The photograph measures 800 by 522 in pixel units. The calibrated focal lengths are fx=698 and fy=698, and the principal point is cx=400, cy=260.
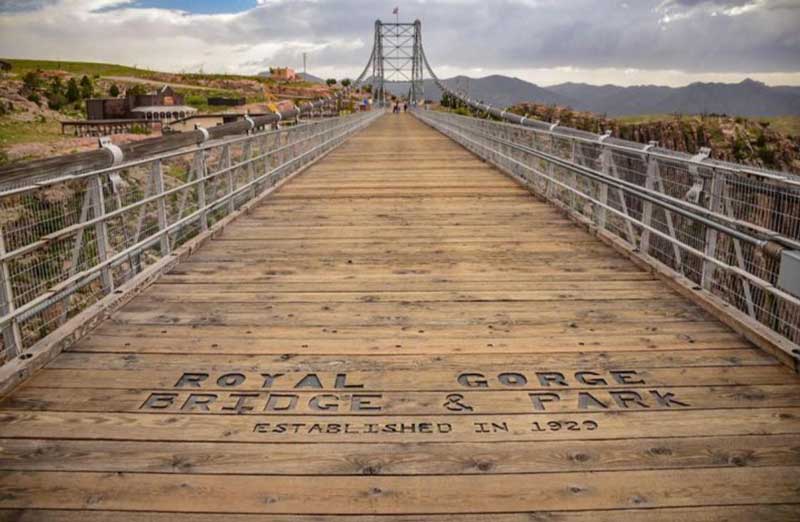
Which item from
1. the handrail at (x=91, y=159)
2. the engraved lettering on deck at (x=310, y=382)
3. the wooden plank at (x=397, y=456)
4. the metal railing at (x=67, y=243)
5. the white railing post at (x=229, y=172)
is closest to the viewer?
the wooden plank at (x=397, y=456)

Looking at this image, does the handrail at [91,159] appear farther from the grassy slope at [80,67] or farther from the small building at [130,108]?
the grassy slope at [80,67]

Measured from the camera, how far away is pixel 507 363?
154 inches

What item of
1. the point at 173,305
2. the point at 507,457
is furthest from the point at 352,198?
the point at 507,457

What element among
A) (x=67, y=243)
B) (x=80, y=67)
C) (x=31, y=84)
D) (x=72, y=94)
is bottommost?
(x=67, y=243)

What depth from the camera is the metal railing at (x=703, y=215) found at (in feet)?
13.7

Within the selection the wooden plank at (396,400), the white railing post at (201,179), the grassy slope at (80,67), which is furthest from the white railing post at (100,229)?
the grassy slope at (80,67)

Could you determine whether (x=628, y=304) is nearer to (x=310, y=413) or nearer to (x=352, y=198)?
(x=310, y=413)

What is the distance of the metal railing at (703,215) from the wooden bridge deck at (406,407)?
0.38 metres

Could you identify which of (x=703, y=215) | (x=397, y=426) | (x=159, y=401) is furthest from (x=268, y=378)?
(x=703, y=215)

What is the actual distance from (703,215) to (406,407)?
10.0 ft

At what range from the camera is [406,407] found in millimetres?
3373

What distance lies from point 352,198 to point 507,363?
709 centimetres

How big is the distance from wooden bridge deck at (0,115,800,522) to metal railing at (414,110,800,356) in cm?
38

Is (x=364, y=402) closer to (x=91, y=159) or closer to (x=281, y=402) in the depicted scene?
(x=281, y=402)
